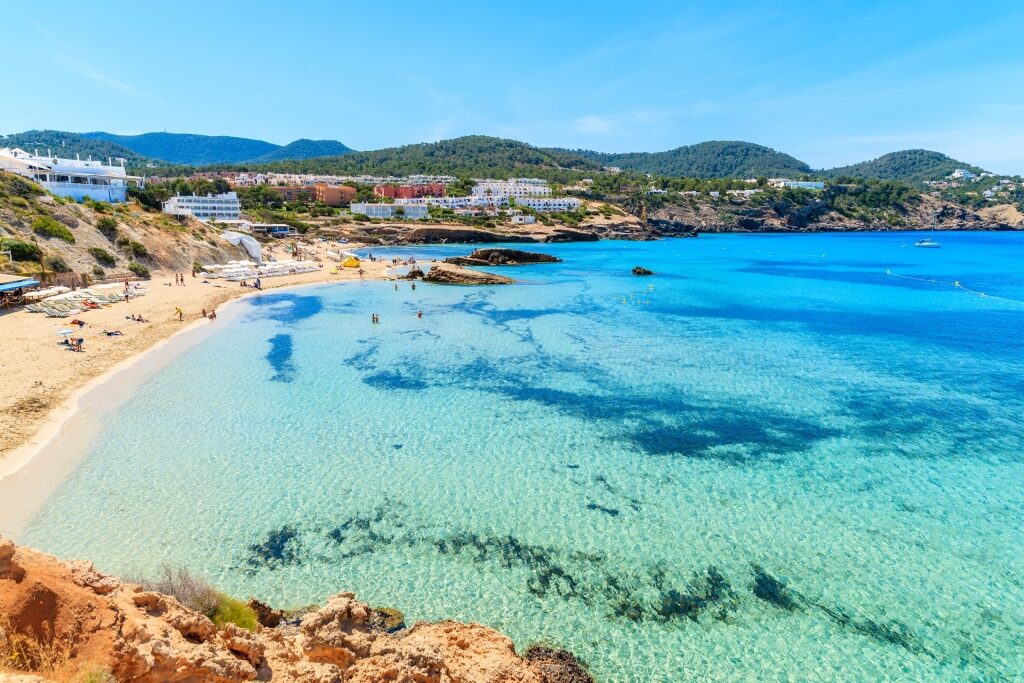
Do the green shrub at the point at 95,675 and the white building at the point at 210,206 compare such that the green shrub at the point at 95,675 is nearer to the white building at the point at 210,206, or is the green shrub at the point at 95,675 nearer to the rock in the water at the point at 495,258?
the rock in the water at the point at 495,258

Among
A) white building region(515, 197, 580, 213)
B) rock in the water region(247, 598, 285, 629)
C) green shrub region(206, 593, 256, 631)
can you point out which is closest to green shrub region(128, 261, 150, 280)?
green shrub region(206, 593, 256, 631)

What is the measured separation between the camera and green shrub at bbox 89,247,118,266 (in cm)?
4300

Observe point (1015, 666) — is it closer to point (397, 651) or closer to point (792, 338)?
point (397, 651)

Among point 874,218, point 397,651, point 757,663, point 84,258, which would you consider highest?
point 874,218

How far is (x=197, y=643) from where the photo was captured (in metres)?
6.36

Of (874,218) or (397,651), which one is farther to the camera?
(874,218)

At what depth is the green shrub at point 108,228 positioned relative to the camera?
4675 centimetres

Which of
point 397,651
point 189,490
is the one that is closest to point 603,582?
point 397,651

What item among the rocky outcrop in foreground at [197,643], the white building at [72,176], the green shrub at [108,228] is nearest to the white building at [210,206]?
the white building at [72,176]

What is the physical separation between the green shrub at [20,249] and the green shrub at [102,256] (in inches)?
203

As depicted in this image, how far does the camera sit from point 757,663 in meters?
9.29

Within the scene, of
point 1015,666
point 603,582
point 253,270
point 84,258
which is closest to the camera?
point 1015,666

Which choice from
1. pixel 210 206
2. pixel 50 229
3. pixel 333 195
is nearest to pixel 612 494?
pixel 50 229

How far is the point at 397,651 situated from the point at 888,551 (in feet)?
39.1
